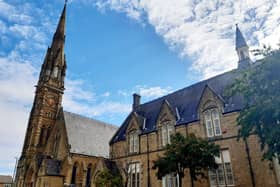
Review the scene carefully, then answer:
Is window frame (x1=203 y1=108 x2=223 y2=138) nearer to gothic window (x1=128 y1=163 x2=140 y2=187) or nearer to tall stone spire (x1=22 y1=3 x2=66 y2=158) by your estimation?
gothic window (x1=128 y1=163 x2=140 y2=187)

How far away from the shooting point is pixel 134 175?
24.7m

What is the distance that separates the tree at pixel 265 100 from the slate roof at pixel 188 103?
8.20 metres

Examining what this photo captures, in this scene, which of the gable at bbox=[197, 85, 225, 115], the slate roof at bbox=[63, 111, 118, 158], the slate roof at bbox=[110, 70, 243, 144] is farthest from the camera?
the slate roof at bbox=[63, 111, 118, 158]

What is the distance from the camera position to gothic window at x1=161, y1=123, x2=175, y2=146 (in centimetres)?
2332

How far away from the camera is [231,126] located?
19.0 meters

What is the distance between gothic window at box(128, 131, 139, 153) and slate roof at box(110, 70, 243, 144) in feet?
3.66

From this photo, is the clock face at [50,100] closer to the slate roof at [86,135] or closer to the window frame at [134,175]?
the slate roof at [86,135]

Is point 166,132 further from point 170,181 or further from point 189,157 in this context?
point 189,157

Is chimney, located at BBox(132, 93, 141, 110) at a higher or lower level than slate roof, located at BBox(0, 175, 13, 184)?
higher

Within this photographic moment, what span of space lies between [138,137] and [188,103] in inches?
279

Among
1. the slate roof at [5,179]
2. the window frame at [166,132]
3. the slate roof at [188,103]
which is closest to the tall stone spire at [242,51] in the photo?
the slate roof at [188,103]

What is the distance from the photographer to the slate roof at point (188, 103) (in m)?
20.6

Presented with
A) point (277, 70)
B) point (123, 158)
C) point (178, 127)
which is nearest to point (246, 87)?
point (277, 70)

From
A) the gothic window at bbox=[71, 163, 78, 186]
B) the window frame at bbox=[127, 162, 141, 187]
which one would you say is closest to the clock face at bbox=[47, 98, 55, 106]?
the gothic window at bbox=[71, 163, 78, 186]
